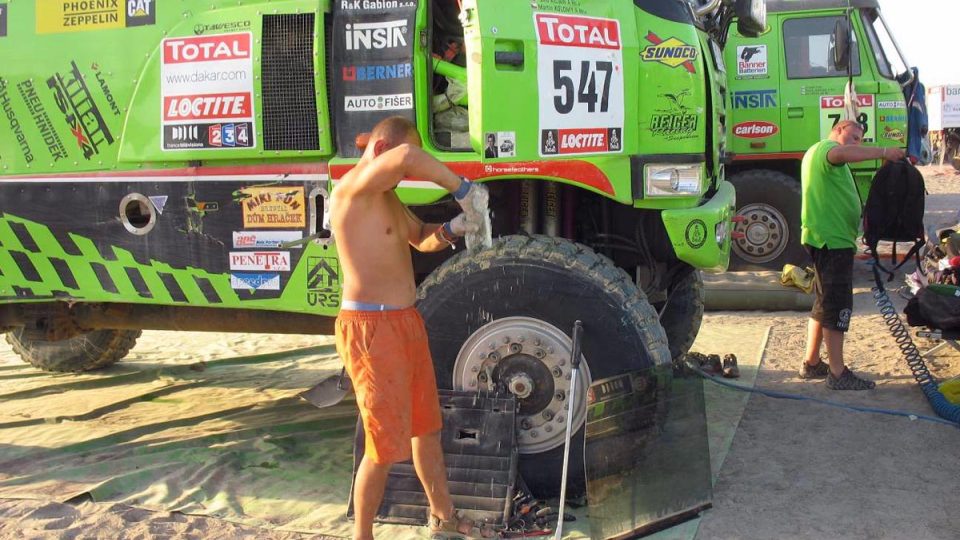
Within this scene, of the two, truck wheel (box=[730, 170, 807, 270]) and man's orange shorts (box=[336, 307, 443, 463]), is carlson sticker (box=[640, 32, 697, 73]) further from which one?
truck wheel (box=[730, 170, 807, 270])

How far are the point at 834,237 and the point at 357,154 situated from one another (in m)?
3.50

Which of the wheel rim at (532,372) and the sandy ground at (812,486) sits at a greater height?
the wheel rim at (532,372)

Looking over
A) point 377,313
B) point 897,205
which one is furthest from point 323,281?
point 897,205

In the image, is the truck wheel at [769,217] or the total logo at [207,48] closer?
the total logo at [207,48]

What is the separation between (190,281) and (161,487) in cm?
109

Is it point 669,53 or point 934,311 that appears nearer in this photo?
point 669,53

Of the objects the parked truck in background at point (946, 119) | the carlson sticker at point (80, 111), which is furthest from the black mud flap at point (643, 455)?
the parked truck in background at point (946, 119)

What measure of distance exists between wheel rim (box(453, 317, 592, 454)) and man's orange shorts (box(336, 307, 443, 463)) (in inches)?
24.0

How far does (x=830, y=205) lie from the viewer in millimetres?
6445

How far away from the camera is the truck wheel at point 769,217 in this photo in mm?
10555

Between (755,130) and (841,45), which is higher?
(841,45)

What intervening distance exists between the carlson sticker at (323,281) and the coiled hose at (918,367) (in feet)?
12.1

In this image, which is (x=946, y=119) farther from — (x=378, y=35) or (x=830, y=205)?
(x=378, y=35)

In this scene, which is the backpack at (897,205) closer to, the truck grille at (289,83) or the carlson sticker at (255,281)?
the truck grille at (289,83)
